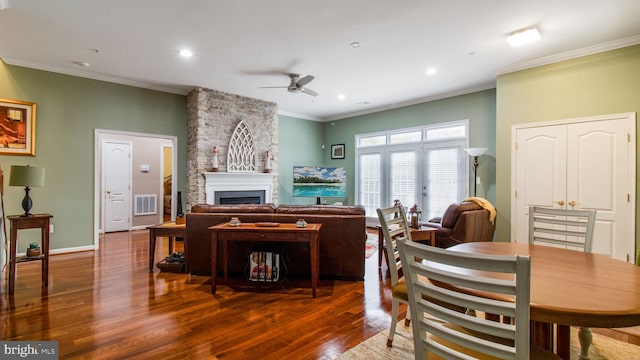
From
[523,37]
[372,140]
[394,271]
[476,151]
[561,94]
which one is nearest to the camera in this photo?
[394,271]

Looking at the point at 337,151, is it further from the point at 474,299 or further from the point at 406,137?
the point at 474,299

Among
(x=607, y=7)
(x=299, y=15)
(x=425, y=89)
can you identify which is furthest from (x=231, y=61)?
(x=607, y=7)

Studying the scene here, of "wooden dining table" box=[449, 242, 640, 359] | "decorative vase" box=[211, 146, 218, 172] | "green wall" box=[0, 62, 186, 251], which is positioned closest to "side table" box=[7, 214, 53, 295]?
"green wall" box=[0, 62, 186, 251]

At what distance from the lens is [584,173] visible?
12.8ft

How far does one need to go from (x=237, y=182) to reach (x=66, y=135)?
2.85 m

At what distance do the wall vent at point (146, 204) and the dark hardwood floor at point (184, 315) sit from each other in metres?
3.64

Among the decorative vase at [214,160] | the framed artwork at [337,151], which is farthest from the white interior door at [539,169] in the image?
the decorative vase at [214,160]

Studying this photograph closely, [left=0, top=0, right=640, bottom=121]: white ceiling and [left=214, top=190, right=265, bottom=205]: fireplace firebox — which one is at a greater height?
[left=0, top=0, right=640, bottom=121]: white ceiling

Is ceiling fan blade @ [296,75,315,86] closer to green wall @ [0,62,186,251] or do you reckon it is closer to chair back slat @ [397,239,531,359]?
green wall @ [0,62,186,251]

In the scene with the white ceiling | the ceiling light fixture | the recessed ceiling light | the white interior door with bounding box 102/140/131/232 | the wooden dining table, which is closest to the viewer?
the wooden dining table

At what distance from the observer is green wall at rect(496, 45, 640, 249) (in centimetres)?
366

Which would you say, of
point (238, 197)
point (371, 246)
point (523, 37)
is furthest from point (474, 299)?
point (238, 197)

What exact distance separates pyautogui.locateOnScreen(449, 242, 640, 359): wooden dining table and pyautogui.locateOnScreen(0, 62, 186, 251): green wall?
5671 mm

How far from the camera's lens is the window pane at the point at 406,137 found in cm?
665
